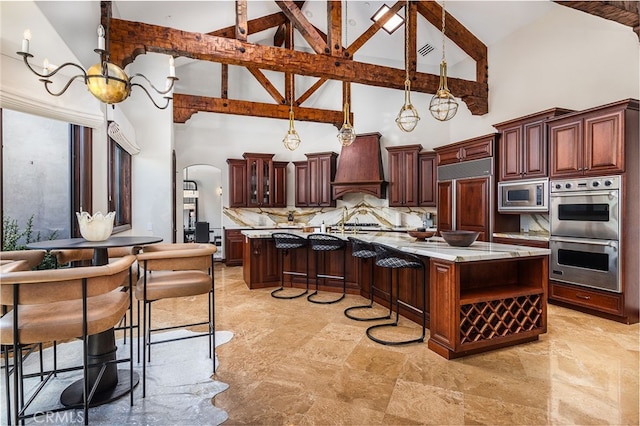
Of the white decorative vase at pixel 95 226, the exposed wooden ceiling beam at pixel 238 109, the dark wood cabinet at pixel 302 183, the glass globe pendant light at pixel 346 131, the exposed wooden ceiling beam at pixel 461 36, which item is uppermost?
the exposed wooden ceiling beam at pixel 461 36

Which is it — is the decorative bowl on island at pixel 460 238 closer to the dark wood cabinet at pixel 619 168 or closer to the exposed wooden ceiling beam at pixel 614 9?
the dark wood cabinet at pixel 619 168

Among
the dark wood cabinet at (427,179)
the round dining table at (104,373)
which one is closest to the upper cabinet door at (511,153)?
the dark wood cabinet at (427,179)

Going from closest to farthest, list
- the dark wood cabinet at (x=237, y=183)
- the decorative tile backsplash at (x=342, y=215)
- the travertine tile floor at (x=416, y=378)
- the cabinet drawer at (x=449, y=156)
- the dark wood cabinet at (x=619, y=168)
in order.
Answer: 1. the travertine tile floor at (x=416, y=378)
2. the dark wood cabinet at (x=619, y=168)
3. the cabinet drawer at (x=449, y=156)
4. the decorative tile backsplash at (x=342, y=215)
5. the dark wood cabinet at (x=237, y=183)

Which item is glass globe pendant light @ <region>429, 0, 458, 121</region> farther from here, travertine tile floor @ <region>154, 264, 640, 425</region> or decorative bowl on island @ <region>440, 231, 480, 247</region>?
travertine tile floor @ <region>154, 264, 640, 425</region>

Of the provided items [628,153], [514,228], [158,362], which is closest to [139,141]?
[158,362]

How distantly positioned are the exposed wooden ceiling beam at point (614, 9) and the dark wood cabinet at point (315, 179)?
194 inches

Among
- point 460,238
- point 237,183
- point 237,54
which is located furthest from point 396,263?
point 237,183

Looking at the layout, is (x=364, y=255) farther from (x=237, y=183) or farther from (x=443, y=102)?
(x=237, y=183)

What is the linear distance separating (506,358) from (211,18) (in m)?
6.18

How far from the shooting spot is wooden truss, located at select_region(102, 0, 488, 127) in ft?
12.3

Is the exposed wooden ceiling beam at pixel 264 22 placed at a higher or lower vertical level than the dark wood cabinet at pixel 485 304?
higher

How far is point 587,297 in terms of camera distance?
3.78 meters

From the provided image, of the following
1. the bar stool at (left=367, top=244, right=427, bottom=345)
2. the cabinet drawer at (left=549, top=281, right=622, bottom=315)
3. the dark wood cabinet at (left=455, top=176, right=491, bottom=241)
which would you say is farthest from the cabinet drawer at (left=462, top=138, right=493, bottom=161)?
the bar stool at (left=367, top=244, right=427, bottom=345)

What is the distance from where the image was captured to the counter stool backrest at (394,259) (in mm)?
3037
